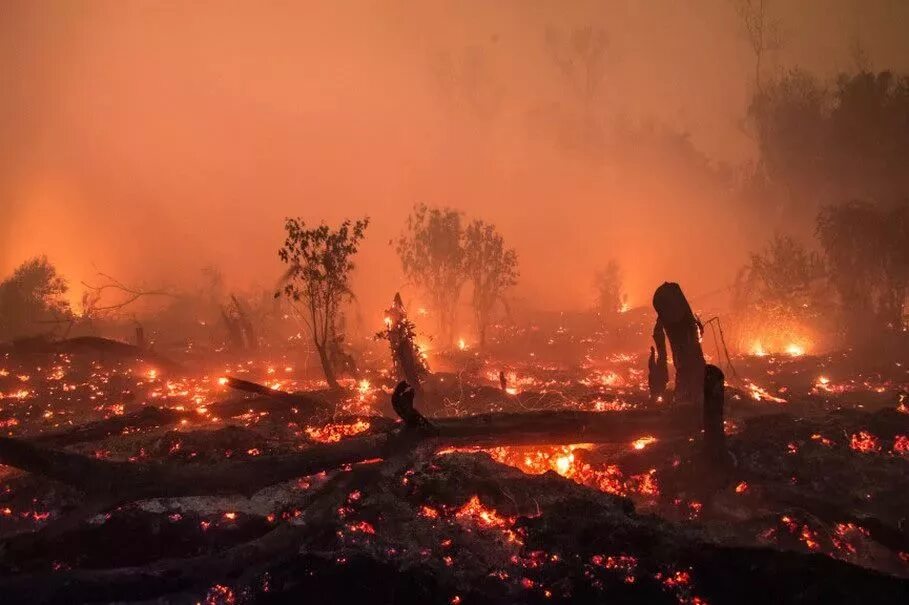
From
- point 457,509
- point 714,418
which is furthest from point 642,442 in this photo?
point 457,509

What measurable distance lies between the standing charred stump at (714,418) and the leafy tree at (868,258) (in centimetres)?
3185

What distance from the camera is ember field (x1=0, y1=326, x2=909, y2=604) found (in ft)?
20.3

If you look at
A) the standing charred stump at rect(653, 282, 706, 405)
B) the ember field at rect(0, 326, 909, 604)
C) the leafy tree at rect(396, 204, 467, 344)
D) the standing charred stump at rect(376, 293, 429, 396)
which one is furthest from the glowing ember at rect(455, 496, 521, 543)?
the leafy tree at rect(396, 204, 467, 344)

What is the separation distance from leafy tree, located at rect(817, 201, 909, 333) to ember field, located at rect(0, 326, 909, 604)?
1033 inches

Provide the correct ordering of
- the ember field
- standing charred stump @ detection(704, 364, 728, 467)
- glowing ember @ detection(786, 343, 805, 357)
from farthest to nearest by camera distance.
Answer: glowing ember @ detection(786, 343, 805, 357) → standing charred stump @ detection(704, 364, 728, 467) → the ember field

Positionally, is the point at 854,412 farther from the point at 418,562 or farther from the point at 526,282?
the point at 526,282

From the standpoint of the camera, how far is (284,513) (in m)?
8.48

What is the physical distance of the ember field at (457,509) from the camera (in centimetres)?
620

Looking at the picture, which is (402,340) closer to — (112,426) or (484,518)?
(112,426)

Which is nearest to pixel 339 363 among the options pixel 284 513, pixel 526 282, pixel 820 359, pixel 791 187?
pixel 284 513

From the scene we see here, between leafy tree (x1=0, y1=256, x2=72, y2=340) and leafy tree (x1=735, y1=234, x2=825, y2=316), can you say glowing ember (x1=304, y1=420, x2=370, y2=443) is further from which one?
leafy tree (x1=735, y1=234, x2=825, y2=316)

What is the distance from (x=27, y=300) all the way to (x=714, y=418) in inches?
2104

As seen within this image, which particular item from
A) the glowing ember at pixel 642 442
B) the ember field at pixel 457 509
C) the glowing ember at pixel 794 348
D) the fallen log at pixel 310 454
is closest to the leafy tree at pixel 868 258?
the glowing ember at pixel 794 348

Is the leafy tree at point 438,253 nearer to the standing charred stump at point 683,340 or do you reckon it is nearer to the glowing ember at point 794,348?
the glowing ember at point 794,348
